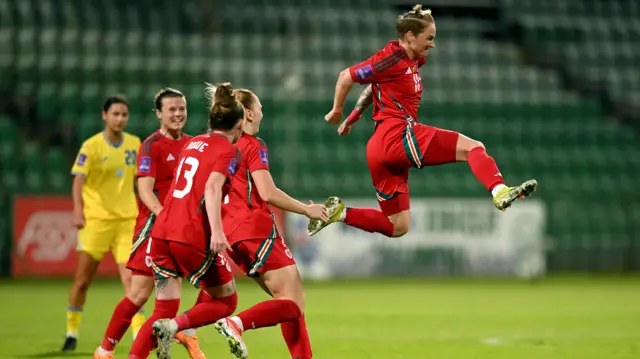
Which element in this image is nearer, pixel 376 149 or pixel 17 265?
pixel 376 149

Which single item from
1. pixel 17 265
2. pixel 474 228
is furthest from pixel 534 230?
pixel 17 265

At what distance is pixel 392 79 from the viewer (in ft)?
23.3

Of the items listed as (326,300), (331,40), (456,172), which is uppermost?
(331,40)

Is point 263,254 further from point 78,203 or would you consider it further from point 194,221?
point 78,203

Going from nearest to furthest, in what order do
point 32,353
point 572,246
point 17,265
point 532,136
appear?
point 32,353
point 17,265
point 572,246
point 532,136

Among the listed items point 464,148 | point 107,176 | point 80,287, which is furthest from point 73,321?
point 464,148

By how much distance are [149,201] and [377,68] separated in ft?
6.12

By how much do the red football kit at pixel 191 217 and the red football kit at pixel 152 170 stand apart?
1035 millimetres

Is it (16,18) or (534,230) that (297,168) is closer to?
(534,230)

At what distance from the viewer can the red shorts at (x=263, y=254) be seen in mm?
6020

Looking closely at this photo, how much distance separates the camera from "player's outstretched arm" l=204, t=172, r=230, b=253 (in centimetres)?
556

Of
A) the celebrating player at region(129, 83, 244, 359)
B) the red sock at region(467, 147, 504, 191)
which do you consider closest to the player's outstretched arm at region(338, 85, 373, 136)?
the red sock at region(467, 147, 504, 191)

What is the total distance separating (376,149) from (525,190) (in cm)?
128

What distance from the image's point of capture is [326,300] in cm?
1341
